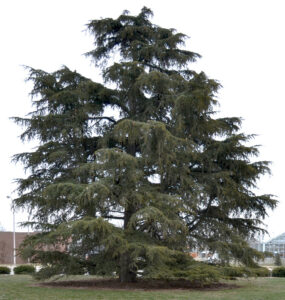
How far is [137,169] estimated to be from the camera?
1647cm

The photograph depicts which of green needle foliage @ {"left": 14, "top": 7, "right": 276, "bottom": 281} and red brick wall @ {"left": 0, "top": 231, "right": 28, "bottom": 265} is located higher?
green needle foliage @ {"left": 14, "top": 7, "right": 276, "bottom": 281}

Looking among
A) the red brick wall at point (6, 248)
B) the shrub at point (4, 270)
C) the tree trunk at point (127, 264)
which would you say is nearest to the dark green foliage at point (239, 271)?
the tree trunk at point (127, 264)

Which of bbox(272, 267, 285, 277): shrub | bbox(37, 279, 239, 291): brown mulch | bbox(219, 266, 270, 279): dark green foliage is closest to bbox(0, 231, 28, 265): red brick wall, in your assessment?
bbox(272, 267, 285, 277): shrub

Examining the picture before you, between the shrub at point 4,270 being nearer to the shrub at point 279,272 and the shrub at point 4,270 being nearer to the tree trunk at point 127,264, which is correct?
the tree trunk at point 127,264

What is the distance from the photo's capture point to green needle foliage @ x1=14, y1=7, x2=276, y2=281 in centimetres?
1579

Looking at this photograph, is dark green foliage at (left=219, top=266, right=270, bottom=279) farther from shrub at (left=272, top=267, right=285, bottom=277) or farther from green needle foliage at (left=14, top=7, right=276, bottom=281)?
shrub at (left=272, top=267, right=285, bottom=277)

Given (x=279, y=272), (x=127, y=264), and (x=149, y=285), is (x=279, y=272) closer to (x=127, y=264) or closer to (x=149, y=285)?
(x=149, y=285)

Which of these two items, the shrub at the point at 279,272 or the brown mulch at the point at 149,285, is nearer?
the brown mulch at the point at 149,285

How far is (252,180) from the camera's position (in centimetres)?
1923

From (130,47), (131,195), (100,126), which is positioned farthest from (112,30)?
(131,195)

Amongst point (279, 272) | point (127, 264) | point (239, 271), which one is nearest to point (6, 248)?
point (279, 272)

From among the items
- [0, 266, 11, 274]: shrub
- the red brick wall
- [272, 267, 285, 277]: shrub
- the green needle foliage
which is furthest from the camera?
the red brick wall

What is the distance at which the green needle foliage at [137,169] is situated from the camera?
1579cm

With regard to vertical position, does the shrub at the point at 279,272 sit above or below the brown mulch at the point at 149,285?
below
